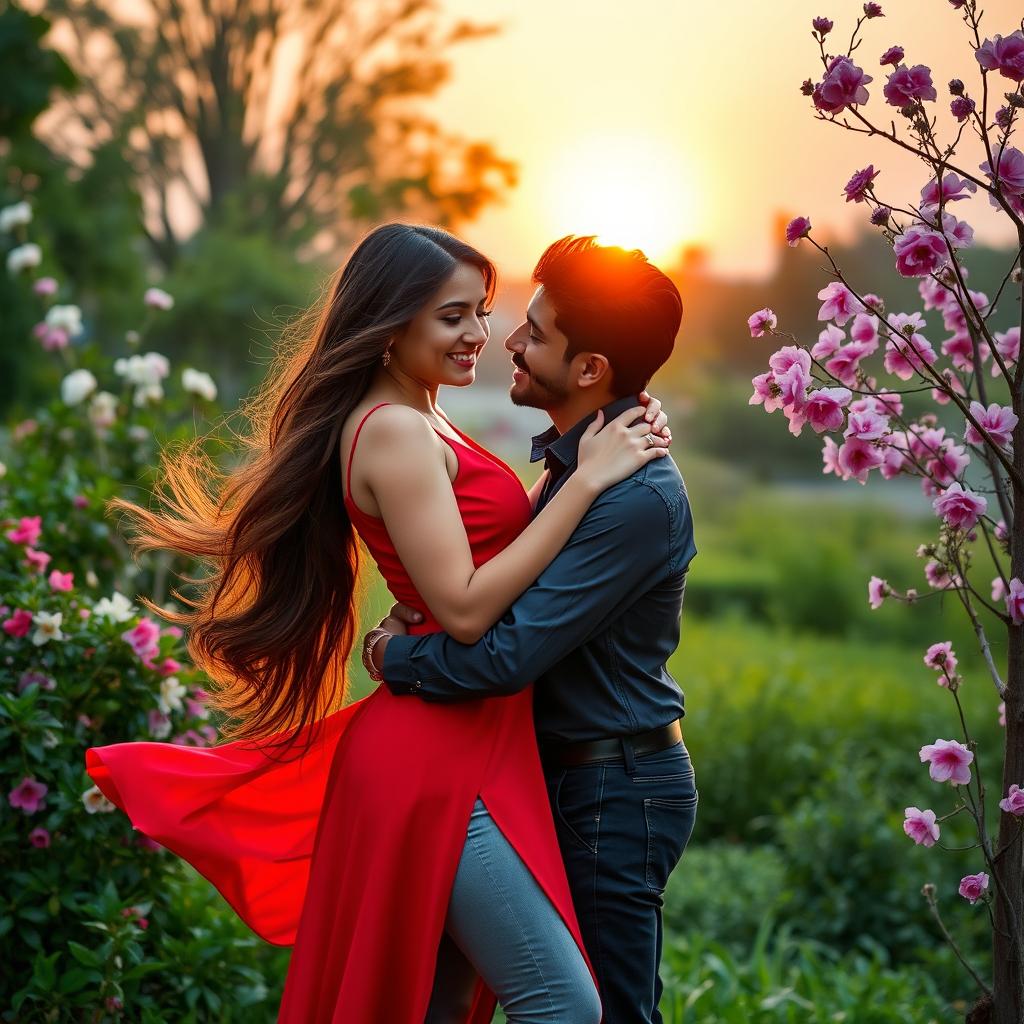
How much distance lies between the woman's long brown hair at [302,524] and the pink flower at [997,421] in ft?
3.42

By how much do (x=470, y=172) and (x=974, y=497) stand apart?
1993cm

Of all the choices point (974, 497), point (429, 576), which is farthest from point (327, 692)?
point (974, 497)

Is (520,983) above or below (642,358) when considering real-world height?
below

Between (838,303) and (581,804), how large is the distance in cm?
115

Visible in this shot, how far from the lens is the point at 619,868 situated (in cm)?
235

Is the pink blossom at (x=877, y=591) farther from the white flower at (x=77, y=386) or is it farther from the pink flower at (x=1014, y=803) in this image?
the white flower at (x=77, y=386)

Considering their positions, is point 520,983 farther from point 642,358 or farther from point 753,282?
point 753,282

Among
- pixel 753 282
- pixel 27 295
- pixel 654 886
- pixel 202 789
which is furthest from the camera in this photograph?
pixel 753 282

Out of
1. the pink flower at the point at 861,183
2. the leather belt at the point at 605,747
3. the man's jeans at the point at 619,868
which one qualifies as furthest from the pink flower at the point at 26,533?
the pink flower at the point at 861,183

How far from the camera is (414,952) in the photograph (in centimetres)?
231

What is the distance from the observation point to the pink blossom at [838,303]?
8.50 feet

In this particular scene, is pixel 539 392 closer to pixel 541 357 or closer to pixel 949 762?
pixel 541 357

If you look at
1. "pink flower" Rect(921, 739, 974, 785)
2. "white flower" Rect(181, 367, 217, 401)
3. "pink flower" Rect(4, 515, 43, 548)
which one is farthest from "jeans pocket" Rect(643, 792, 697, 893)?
"white flower" Rect(181, 367, 217, 401)

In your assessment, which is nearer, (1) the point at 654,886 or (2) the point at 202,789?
(1) the point at 654,886
